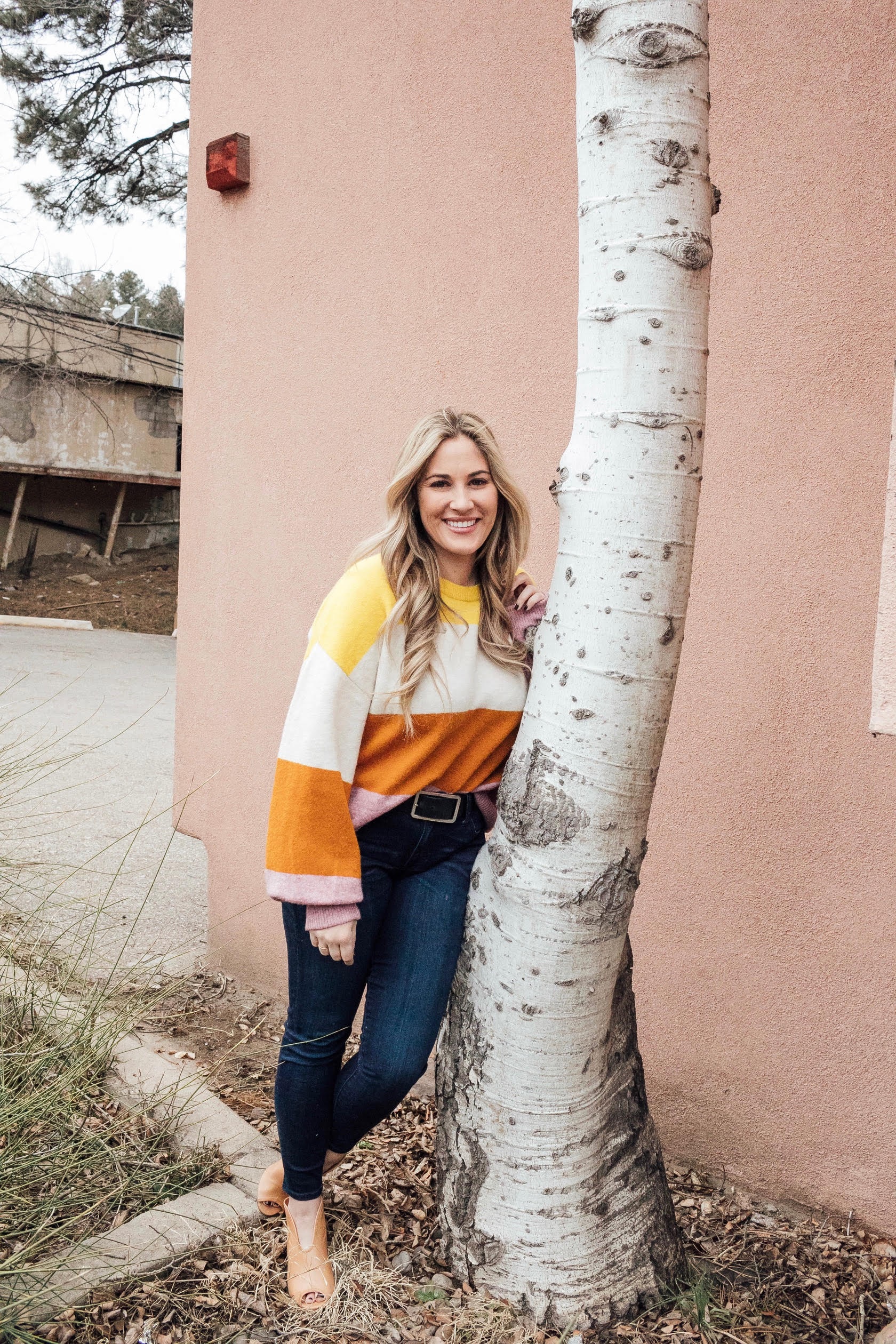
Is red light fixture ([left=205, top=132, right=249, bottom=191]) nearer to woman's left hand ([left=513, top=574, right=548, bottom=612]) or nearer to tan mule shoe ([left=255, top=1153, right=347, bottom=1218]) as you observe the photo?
woman's left hand ([left=513, top=574, right=548, bottom=612])

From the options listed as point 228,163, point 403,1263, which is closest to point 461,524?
point 403,1263

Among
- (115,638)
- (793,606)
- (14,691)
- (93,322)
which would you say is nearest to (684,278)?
(793,606)

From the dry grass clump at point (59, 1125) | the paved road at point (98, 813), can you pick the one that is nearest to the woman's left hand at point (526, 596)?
the paved road at point (98, 813)

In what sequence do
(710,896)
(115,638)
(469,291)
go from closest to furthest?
(710,896) < (469,291) < (115,638)

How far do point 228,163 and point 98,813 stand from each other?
364cm

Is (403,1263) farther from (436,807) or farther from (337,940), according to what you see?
(436,807)

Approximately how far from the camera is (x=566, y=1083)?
210 centimetres

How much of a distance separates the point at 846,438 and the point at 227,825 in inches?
108

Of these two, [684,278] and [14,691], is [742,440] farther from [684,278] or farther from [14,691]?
[14,691]

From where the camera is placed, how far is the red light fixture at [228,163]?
387cm

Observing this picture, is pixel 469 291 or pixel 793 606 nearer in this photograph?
pixel 793 606

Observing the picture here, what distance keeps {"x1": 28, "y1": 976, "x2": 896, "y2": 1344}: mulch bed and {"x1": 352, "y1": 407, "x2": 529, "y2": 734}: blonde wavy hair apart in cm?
111

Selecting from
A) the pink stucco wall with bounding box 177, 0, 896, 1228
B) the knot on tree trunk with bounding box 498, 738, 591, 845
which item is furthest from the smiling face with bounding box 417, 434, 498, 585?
the pink stucco wall with bounding box 177, 0, 896, 1228

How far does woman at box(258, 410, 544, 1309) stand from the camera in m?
2.12
